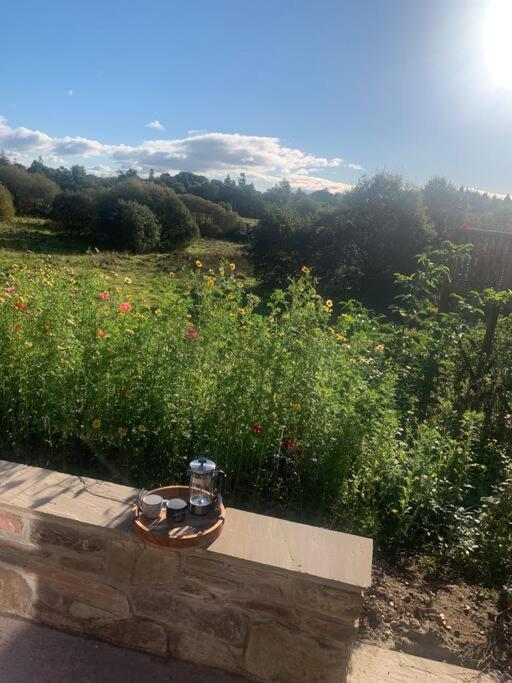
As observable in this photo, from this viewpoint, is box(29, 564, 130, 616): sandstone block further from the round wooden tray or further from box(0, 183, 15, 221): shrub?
box(0, 183, 15, 221): shrub

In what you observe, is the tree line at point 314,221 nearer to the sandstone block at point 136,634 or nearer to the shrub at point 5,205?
the shrub at point 5,205

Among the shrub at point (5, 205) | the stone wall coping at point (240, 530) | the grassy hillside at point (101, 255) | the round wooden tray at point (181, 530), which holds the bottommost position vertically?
the grassy hillside at point (101, 255)

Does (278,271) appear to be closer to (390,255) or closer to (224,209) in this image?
(390,255)

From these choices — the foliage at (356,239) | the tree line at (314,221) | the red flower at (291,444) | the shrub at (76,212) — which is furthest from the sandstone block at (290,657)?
the shrub at (76,212)

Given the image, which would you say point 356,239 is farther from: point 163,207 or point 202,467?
point 202,467

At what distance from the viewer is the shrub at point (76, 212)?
1548cm

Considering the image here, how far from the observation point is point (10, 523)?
172cm

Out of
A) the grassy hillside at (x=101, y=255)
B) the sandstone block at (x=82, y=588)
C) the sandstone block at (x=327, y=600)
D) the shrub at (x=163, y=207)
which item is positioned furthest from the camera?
the shrub at (x=163, y=207)

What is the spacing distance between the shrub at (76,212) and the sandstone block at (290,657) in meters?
15.1

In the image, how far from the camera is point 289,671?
5.26ft

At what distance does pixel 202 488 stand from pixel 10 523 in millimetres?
655

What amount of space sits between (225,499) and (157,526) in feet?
2.12

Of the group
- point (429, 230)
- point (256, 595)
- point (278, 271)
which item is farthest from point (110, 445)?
point (429, 230)

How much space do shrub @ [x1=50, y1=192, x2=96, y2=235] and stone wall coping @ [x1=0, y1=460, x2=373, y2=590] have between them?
14558 mm
